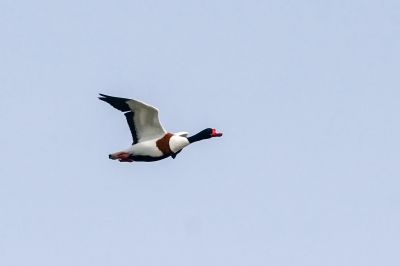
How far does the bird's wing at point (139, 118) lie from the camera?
5069 inches

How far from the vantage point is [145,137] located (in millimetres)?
129875

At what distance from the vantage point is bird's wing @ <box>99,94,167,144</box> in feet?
422

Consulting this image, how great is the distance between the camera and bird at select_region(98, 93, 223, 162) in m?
129

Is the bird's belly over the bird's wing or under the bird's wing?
under

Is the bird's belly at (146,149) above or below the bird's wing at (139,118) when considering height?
below

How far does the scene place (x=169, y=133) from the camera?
130m

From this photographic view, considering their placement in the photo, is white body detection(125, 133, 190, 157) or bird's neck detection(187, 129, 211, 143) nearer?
white body detection(125, 133, 190, 157)

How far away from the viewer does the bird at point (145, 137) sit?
129 metres

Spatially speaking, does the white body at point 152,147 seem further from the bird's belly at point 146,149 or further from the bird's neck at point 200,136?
the bird's neck at point 200,136

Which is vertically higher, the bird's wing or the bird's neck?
the bird's wing

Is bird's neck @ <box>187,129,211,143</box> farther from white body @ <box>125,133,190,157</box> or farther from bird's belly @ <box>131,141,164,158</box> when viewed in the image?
bird's belly @ <box>131,141,164,158</box>

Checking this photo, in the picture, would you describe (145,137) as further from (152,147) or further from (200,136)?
(200,136)

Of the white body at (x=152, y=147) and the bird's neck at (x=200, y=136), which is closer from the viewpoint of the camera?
the white body at (x=152, y=147)

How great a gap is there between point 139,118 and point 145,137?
0.99 metres
